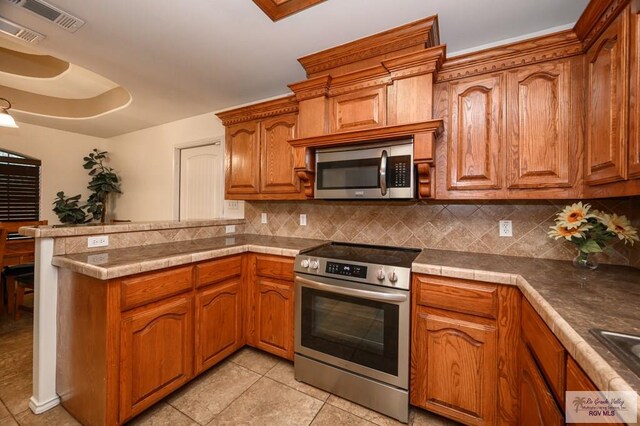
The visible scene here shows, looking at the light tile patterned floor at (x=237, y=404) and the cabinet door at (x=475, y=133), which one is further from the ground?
the cabinet door at (x=475, y=133)

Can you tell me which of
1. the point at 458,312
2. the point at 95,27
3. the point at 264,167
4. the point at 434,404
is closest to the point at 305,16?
the point at 264,167

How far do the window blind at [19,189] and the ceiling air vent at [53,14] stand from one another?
11.8 feet

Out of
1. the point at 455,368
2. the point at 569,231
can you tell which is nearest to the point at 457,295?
the point at 455,368

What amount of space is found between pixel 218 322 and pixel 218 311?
85mm

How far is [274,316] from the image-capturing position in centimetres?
207

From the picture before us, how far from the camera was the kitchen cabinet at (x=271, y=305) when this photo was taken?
201cm

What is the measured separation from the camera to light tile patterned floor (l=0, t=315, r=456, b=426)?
1531 mm

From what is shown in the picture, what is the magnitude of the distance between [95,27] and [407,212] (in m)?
2.59

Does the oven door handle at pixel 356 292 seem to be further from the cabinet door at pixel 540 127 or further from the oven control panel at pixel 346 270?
the cabinet door at pixel 540 127

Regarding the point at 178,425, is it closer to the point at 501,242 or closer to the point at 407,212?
the point at 407,212

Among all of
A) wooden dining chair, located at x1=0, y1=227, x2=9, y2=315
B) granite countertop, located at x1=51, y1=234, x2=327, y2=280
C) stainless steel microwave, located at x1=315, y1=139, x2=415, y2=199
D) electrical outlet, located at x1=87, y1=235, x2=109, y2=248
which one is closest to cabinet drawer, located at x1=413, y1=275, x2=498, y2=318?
stainless steel microwave, located at x1=315, y1=139, x2=415, y2=199

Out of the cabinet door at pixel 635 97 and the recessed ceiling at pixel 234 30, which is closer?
the cabinet door at pixel 635 97

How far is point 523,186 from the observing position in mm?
1577

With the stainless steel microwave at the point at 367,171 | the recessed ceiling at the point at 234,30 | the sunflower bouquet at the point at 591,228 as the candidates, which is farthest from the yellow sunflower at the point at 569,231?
the recessed ceiling at the point at 234,30
